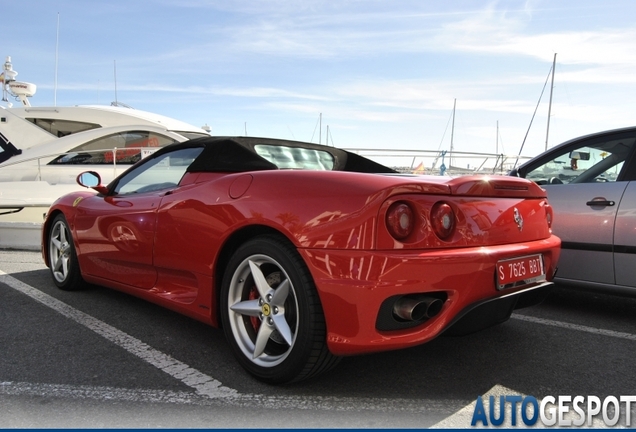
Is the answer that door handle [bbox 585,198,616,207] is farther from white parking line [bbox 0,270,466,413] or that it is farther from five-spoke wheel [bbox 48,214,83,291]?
five-spoke wheel [bbox 48,214,83,291]

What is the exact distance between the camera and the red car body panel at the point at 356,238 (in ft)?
7.31

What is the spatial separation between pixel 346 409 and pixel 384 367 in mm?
553

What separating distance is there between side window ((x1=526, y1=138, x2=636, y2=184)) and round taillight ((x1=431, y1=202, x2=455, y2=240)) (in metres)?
2.14

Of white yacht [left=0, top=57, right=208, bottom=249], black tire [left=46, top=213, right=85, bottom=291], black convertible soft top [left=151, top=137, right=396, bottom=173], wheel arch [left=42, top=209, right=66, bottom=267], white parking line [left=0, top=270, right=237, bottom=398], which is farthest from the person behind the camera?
white yacht [left=0, top=57, right=208, bottom=249]

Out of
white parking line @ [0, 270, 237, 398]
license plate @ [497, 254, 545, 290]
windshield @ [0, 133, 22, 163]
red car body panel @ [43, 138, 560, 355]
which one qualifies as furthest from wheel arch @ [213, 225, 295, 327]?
windshield @ [0, 133, 22, 163]

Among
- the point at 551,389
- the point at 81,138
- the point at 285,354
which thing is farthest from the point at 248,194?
the point at 81,138

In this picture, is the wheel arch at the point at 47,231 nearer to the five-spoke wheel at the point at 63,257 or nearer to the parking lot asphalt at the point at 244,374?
the five-spoke wheel at the point at 63,257

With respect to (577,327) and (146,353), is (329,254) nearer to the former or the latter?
(146,353)

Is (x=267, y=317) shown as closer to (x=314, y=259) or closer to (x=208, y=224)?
(x=314, y=259)

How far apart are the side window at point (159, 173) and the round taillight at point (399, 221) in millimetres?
1560

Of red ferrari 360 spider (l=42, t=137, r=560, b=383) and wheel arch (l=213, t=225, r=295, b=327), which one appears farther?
wheel arch (l=213, t=225, r=295, b=327)

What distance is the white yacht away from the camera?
10727mm

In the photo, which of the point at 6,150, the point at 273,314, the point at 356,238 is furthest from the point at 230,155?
the point at 6,150

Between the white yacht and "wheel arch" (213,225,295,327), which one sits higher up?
the white yacht
